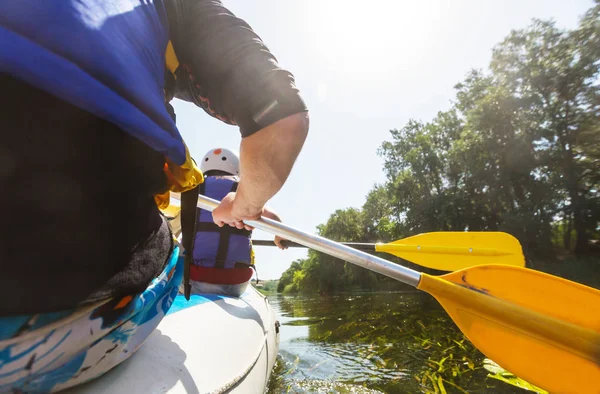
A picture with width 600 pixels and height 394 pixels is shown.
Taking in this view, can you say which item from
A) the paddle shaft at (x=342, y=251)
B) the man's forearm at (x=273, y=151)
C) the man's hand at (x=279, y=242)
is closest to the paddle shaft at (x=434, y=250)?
the man's hand at (x=279, y=242)

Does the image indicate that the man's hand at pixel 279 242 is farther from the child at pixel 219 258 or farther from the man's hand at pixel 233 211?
the man's hand at pixel 233 211

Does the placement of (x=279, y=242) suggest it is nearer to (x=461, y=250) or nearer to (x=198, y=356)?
(x=198, y=356)

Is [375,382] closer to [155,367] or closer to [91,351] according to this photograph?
[155,367]

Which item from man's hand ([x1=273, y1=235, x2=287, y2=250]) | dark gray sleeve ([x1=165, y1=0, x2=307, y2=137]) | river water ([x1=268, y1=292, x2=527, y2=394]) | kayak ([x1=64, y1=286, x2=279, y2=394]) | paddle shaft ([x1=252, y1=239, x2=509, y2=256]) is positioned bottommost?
river water ([x1=268, y1=292, x2=527, y2=394])

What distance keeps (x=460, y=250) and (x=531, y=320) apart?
1.24 meters

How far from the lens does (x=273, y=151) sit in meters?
0.92

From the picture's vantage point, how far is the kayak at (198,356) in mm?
1005

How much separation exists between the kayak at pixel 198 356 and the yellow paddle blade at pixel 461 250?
1.47 meters

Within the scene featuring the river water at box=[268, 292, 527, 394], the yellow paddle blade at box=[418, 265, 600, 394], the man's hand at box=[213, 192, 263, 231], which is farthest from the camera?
the river water at box=[268, 292, 527, 394]

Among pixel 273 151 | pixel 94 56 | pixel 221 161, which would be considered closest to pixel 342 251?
pixel 273 151

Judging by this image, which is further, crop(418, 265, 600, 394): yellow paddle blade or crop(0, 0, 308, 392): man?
crop(418, 265, 600, 394): yellow paddle blade

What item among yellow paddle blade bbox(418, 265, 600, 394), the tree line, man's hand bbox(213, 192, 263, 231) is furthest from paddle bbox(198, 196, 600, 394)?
the tree line

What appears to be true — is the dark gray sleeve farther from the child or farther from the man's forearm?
the child

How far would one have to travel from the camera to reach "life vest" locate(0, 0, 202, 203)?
0.49 m
